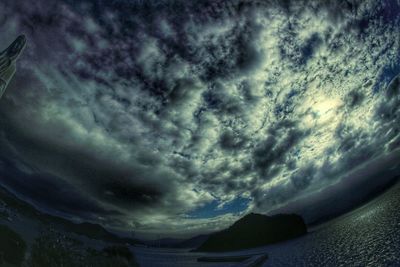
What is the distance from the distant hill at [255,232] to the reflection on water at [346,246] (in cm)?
42

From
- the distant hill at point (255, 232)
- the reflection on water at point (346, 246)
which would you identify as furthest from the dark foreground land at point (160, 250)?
the distant hill at point (255, 232)

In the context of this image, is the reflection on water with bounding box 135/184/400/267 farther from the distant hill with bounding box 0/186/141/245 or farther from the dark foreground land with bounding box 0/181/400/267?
the distant hill with bounding box 0/186/141/245

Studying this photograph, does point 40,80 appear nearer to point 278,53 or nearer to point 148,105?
point 148,105

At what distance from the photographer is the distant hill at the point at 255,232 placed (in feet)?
33.0

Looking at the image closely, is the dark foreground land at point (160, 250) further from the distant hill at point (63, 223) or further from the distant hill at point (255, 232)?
the distant hill at point (255, 232)

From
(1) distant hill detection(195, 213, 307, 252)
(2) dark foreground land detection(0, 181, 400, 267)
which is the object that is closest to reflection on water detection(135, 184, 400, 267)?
(2) dark foreground land detection(0, 181, 400, 267)

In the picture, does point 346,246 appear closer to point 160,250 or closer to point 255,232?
point 255,232

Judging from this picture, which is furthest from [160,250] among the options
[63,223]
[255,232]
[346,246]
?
[346,246]

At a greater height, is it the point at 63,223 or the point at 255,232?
the point at 63,223

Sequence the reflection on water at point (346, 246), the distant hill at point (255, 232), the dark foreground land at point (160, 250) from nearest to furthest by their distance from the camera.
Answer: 1. the reflection on water at point (346, 246)
2. the dark foreground land at point (160, 250)
3. the distant hill at point (255, 232)

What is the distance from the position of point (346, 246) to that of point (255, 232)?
339 cm

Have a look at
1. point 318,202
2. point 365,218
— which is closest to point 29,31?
point 318,202

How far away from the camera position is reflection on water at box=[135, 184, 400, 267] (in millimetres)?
7555

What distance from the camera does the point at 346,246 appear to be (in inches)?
370
